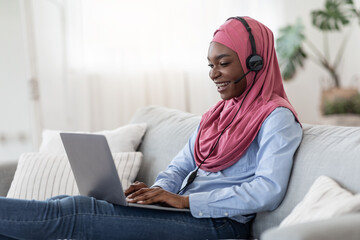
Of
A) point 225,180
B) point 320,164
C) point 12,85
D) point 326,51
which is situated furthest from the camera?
point 326,51

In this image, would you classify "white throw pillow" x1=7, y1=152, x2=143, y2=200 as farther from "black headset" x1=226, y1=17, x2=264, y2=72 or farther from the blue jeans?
"black headset" x1=226, y1=17, x2=264, y2=72

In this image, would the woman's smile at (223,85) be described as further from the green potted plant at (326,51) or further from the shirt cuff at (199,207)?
the green potted plant at (326,51)

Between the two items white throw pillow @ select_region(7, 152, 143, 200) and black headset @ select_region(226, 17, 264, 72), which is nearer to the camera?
black headset @ select_region(226, 17, 264, 72)

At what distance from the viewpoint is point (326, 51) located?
15.4 feet

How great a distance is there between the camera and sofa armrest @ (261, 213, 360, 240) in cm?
86

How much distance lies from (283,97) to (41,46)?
2210 millimetres

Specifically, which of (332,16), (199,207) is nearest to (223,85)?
(199,207)

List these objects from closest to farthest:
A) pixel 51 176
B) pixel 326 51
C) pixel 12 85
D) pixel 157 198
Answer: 1. pixel 157 198
2. pixel 51 176
3. pixel 12 85
4. pixel 326 51

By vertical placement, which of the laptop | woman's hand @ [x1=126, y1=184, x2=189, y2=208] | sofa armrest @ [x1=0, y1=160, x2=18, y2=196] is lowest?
sofa armrest @ [x1=0, y1=160, x2=18, y2=196]

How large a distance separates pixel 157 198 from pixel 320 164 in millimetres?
486

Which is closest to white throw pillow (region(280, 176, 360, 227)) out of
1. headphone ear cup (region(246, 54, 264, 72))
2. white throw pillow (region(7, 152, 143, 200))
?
headphone ear cup (region(246, 54, 264, 72))

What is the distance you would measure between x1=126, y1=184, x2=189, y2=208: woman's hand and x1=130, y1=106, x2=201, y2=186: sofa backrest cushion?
551 mm

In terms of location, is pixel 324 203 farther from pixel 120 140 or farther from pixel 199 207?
pixel 120 140

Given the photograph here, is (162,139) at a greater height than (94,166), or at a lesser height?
lesser
